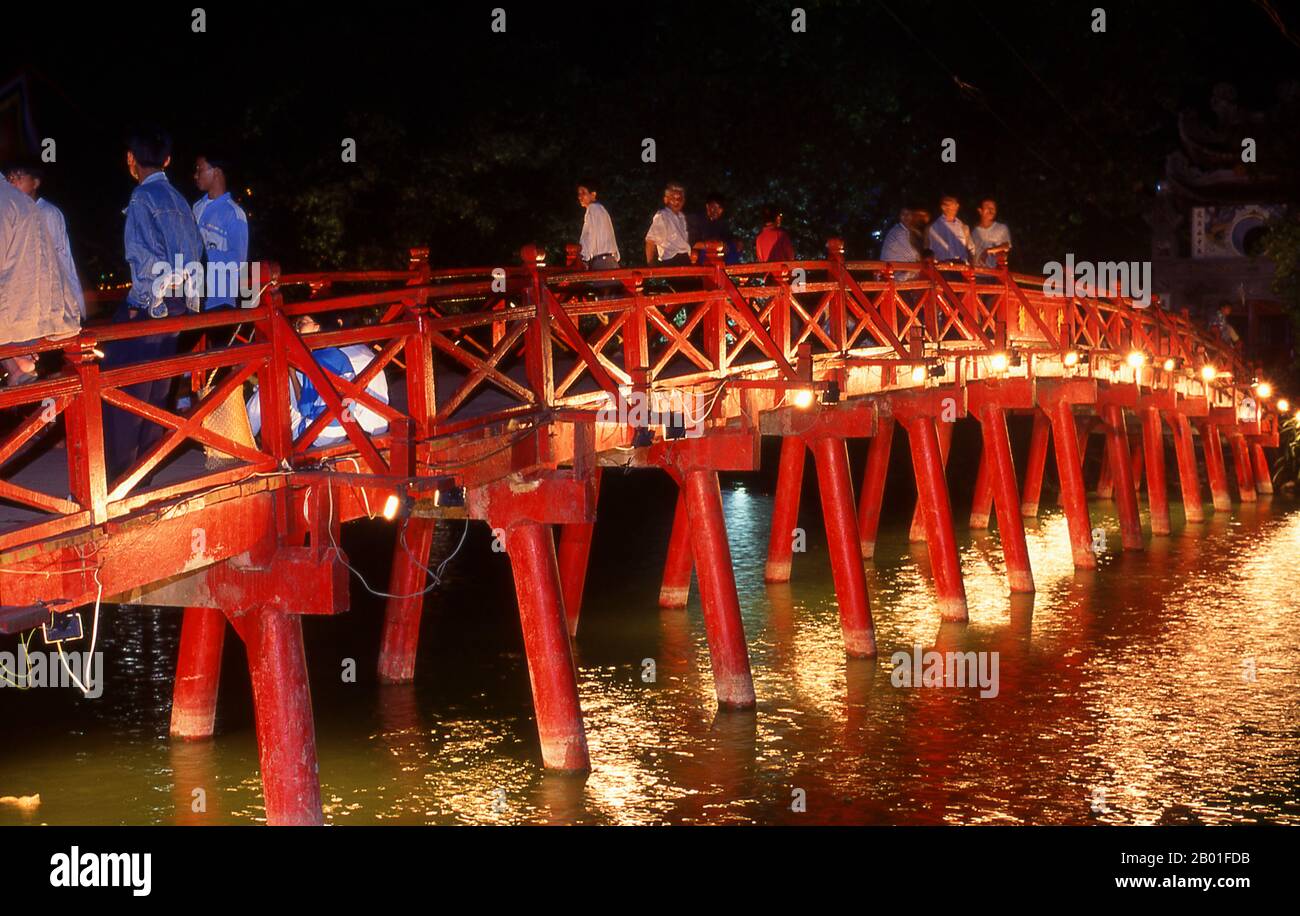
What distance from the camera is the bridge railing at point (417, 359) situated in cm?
939

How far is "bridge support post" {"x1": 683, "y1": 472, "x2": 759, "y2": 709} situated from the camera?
1669cm

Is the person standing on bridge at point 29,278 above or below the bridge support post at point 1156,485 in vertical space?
above

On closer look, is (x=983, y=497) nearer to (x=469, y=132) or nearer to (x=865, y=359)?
(x=469, y=132)

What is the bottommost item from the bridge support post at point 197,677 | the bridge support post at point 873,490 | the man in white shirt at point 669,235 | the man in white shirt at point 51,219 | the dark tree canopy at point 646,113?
the bridge support post at point 197,677

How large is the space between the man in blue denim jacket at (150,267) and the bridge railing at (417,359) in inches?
9.7

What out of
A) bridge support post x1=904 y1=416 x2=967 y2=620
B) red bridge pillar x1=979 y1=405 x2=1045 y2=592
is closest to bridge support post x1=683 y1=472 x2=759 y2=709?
bridge support post x1=904 y1=416 x2=967 y2=620

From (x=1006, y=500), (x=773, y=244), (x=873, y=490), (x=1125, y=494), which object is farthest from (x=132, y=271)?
(x=1125, y=494)

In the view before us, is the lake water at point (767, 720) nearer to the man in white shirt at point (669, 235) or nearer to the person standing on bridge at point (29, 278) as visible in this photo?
the man in white shirt at point (669, 235)

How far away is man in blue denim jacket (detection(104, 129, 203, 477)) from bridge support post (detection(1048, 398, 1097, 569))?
54.5 ft

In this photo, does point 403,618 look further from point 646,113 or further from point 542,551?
point 646,113

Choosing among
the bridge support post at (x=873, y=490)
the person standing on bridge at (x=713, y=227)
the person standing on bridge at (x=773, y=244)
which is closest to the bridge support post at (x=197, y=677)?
the person standing on bridge at (x=713, y=227)

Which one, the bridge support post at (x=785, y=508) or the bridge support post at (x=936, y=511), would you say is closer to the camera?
the bridge support post at (x=936, y=511)
